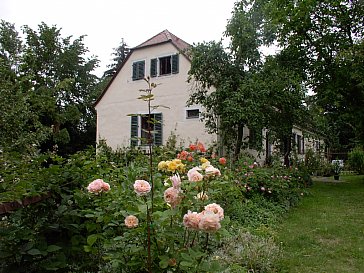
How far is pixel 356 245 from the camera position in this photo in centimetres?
455

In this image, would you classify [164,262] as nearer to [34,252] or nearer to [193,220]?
[193,220]

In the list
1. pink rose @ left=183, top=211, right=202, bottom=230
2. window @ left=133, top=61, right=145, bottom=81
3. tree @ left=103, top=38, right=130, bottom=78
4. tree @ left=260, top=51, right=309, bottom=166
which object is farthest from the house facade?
tree @ left=103, top=38, right=130, bottom=78

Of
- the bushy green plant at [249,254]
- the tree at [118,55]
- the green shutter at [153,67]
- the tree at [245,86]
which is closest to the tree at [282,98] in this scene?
the tree at [245,86]

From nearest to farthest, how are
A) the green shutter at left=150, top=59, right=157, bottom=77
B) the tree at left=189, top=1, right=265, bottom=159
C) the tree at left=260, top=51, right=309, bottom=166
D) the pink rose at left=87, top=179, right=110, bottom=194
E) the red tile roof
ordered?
1. the pink rose at left=87, top=179, right=110, bottom=194
2. the tree at left=189, top=1, right=265, bottom=159
3. the tree at left=260, top=51, right=309, bottom=166
4. the red tile roof
5. the green shutter at left=150, top=59, right=157, bottom=77

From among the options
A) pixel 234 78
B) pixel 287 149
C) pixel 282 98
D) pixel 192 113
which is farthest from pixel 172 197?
pixel 192 113

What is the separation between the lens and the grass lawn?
3730 mm

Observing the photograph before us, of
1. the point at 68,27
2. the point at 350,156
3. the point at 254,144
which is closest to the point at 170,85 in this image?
the point at 254,144

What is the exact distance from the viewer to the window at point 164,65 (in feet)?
49.6

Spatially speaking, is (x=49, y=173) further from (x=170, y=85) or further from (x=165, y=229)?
(x=170, y=85)

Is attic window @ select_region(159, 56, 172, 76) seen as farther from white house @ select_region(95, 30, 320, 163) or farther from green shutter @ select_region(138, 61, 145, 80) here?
green shutter @ select_region(138, 61, 145, 80)

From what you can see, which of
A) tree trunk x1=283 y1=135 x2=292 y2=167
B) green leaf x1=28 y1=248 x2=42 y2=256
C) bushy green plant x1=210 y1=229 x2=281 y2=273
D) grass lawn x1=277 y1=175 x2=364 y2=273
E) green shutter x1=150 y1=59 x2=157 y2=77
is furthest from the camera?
green shutter x1=150 y1=59 x2=157 y2=77

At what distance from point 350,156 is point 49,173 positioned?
62.3 feet

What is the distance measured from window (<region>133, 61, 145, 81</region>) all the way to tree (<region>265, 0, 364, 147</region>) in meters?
6.68

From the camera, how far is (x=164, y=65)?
15711mm
